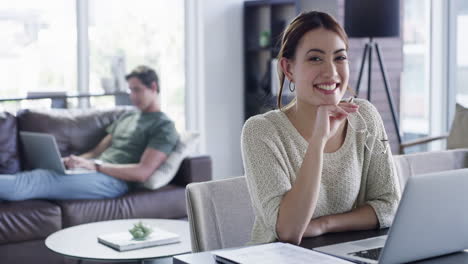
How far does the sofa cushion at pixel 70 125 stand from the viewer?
175 inches

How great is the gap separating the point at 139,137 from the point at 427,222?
3144 mm

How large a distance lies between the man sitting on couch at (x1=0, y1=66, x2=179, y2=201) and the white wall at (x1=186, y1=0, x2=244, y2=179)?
6.29 ft

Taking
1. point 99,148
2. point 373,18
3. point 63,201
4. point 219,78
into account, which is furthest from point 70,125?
point 219,78

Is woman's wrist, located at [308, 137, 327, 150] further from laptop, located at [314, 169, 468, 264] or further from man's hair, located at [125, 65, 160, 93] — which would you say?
man's hair, located at [125, 65, 160, 93]

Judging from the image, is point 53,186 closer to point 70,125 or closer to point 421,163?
point 70,125

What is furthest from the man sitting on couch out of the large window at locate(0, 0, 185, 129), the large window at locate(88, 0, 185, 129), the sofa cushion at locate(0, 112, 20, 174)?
the large window at locate(88, 0, 185, 129)

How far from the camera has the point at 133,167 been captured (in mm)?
4188

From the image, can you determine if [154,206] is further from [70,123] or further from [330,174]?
[330,174]

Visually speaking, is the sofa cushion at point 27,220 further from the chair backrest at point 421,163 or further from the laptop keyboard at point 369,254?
the laptop keyboard at point 369,254

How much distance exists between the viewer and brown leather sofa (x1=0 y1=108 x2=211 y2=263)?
12.1 feet

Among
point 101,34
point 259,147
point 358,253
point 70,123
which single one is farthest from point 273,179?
point 101,34

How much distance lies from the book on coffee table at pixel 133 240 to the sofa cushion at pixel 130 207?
0.82m

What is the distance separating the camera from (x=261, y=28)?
21.7 ft

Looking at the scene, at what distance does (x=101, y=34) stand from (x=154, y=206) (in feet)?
7.27
